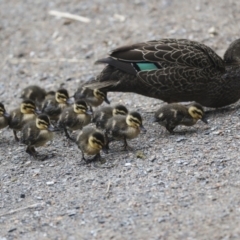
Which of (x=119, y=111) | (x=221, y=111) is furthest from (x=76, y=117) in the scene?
(x=221, y=111)

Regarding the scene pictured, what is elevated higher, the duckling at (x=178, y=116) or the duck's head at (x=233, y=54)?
the duck's head at (x=233, y=54)

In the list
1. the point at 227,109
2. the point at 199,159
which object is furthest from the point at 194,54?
the point at 199,159

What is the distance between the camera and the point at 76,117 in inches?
283

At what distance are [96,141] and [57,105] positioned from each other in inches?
53.3

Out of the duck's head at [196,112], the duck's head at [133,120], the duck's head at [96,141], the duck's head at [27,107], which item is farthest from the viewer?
the duck's head at [27,107]

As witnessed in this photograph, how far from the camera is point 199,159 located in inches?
245

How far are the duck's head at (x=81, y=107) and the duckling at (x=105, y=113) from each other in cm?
9

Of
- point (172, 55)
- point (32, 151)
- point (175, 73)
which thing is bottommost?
point (32, 151)

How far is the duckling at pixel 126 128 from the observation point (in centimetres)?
671

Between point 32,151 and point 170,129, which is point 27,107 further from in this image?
point 170,129

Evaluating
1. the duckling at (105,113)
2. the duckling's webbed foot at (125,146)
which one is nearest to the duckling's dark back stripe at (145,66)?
the duckling at (105,113)

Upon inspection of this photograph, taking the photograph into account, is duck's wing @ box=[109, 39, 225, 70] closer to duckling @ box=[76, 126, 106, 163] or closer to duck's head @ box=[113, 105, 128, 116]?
duck's head @ box=[113, 105, 128, 116]

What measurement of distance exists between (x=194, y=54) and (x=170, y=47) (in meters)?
0.24

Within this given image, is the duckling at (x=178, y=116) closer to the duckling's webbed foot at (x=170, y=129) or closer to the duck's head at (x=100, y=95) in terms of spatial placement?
the duckling's webbed foot at (x=170, y=129)
